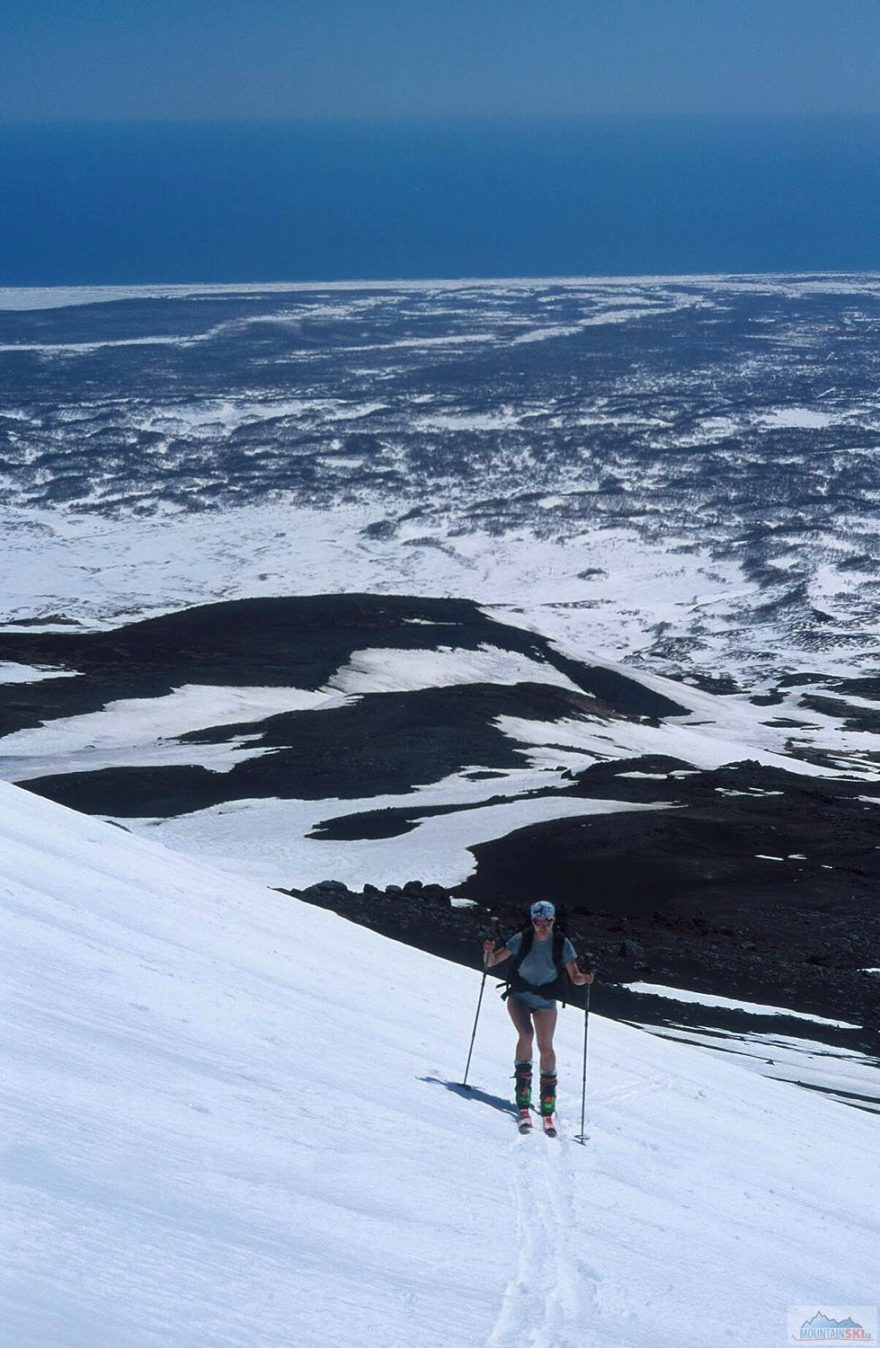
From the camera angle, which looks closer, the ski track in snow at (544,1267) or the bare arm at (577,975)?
the ski track in snow at (544,1267)

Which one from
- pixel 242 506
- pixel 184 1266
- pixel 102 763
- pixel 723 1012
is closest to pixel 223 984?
pixel 184 1266

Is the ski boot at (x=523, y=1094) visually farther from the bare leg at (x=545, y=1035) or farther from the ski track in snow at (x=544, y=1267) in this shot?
the ski track in snow at (x=544, y=1267)

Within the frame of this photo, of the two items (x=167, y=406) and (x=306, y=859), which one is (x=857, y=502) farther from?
(x=306, y=859)

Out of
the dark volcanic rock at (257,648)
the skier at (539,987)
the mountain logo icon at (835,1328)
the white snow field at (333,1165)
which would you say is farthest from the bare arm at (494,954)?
the dark volcanic rock at (257,648)

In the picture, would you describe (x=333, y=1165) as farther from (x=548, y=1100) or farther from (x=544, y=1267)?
(x=548, y=1100)

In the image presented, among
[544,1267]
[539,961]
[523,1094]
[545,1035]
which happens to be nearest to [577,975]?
[539,961]

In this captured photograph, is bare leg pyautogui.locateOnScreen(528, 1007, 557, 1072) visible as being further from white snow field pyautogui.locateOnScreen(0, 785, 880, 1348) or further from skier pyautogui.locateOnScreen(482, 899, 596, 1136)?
white snow field pyautogui.locateOnScreen(0, 785, 880, 1348)
